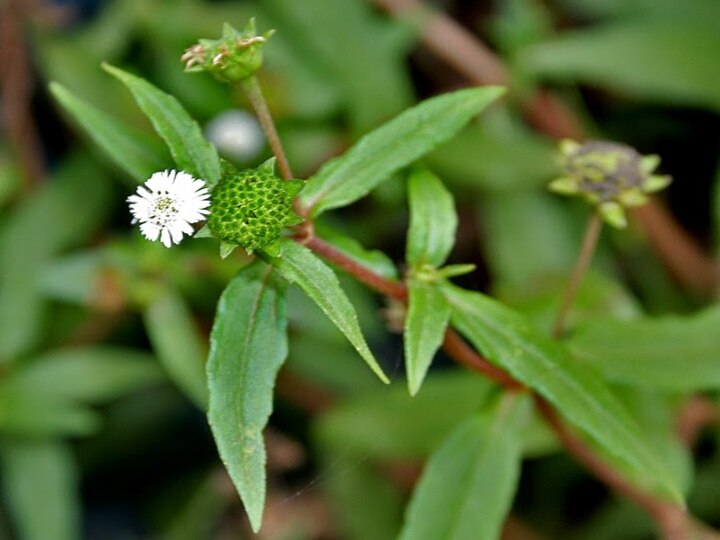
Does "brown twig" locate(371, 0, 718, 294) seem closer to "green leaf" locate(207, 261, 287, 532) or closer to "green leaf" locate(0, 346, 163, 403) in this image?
"green leaf" locate(0, 346, 163, 403)

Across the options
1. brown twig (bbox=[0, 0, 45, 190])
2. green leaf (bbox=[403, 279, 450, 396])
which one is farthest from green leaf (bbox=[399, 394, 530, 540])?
brown twig (bbox=[0, 0, 45, 190])

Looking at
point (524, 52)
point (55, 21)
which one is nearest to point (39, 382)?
point (55, 21)

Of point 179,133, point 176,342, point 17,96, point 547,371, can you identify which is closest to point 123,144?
point 179,133

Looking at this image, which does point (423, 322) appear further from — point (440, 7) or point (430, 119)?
point (440, 7)

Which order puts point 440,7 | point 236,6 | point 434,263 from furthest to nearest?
1. point 440,7
2. point 236,6
3. point 434,263

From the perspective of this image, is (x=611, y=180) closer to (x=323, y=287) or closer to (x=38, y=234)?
(x=323, y=287)

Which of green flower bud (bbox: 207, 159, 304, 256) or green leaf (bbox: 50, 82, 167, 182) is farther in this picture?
green leaf (bbox: 50, 82, 167, 182)

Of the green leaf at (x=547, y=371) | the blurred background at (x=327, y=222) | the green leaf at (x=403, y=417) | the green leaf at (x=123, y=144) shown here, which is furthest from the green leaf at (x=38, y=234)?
the green leaf at (x=547, y=371)
